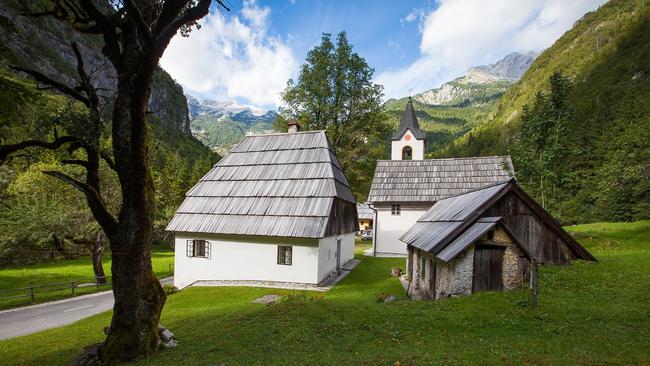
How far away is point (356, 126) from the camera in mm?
36219

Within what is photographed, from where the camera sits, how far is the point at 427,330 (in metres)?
9.23

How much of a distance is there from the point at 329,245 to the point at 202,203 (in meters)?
8.84

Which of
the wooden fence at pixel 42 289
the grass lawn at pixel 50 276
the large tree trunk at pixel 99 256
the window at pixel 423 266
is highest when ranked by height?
the window at pixel 423 266

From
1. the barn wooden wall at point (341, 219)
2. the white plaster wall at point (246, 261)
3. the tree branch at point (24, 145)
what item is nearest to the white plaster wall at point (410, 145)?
the barn wooden wall at point (341, 219)

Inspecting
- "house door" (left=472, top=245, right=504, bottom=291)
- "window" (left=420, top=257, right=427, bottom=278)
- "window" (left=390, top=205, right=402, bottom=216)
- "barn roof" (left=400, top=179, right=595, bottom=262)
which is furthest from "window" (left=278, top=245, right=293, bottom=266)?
"window" (left=390, top=205, right=402, bottom=216)

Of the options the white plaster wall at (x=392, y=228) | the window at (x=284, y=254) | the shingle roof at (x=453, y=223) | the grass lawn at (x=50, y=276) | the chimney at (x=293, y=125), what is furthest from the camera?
the white plaster wall at (x=392, y=228)

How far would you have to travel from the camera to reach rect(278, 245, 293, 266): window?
1988cm

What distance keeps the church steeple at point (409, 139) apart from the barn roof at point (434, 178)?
4.42 metres

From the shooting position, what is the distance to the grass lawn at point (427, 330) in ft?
23.9

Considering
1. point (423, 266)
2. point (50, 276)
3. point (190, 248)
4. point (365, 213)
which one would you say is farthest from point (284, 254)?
point (365, 213)

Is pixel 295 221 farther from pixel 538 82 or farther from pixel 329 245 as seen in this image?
pixel 538 82

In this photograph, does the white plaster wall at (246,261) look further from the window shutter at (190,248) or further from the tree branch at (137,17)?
the tree branch at (137,17)

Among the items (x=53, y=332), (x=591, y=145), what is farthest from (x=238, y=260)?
(x=591, y=145)

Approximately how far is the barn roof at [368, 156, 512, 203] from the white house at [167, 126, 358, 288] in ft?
29.1
